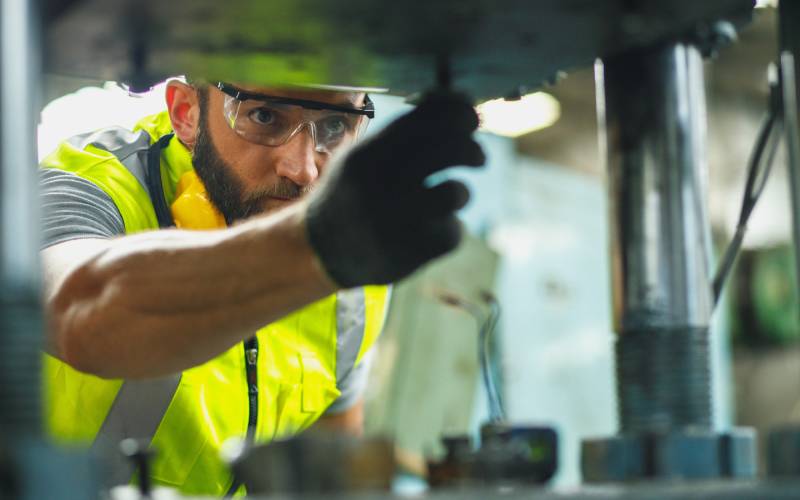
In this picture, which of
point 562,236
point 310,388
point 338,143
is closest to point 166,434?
point 310,388

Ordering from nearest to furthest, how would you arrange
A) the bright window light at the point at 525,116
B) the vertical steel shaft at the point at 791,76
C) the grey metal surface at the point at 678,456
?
the grey metal surface at the point at 678,456
the vertical steel shaft at the point at 791,76
the bright window light at the point at 525,116

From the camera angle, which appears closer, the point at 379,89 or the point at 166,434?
the point at 379,89

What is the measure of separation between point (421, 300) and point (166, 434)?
2784 millimetres

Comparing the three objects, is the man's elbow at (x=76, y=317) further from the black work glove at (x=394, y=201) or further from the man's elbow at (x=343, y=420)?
the man's elbow at (x=343, y=420)

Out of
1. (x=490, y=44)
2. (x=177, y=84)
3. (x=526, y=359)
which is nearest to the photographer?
(x=490, y=44)

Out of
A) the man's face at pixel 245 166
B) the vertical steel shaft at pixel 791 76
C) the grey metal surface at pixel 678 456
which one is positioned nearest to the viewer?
the grey metal surface at pixel 678 456

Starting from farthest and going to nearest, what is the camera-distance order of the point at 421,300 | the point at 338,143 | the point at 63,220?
1. the point at 421,300
2. the point at 338,143
3. the point at 63,220

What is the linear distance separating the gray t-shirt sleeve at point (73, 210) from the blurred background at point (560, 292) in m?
2.50

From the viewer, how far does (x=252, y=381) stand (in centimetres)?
178

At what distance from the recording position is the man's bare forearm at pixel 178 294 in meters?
0.79

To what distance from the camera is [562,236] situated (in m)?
5.58

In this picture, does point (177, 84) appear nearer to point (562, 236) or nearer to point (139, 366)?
point (139, 366)

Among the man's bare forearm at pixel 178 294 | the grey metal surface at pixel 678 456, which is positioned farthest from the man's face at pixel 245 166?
the grey metal surface at pixel 678 456

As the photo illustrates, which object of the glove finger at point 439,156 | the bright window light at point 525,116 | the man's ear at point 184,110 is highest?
the bright window light at point 525,116
